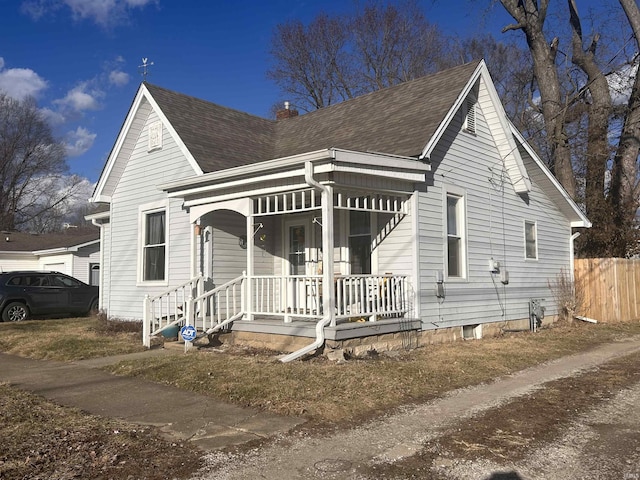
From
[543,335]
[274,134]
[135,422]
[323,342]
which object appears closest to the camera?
[135,422]

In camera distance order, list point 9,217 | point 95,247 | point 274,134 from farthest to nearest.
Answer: point 9,217, point 95,247, point 274,134

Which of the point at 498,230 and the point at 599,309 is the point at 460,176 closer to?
the point at 498,230

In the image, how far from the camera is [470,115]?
1204cm

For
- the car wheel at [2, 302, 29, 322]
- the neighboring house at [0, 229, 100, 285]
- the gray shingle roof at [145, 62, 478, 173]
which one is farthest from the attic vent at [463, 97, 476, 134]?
the neighboring house at [0, 229, 100, 285]

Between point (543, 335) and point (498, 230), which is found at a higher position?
point (498, 230)

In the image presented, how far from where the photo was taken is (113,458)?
443cm

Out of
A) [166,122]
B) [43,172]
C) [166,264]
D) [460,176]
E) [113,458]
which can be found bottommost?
[113,458]

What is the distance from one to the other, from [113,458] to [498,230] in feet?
33.2

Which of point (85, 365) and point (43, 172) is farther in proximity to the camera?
point (43, 172)

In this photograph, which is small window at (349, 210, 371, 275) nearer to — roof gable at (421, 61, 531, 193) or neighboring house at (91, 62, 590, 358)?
neighboring house at (91, 62, 590, 358)

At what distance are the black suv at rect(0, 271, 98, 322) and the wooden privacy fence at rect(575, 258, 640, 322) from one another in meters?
15.3

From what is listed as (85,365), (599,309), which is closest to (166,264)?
(85,365)

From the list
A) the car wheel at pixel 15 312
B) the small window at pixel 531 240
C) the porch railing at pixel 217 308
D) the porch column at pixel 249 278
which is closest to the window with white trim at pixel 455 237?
the small window at pixel 531 240

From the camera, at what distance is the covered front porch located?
8.71 metres
